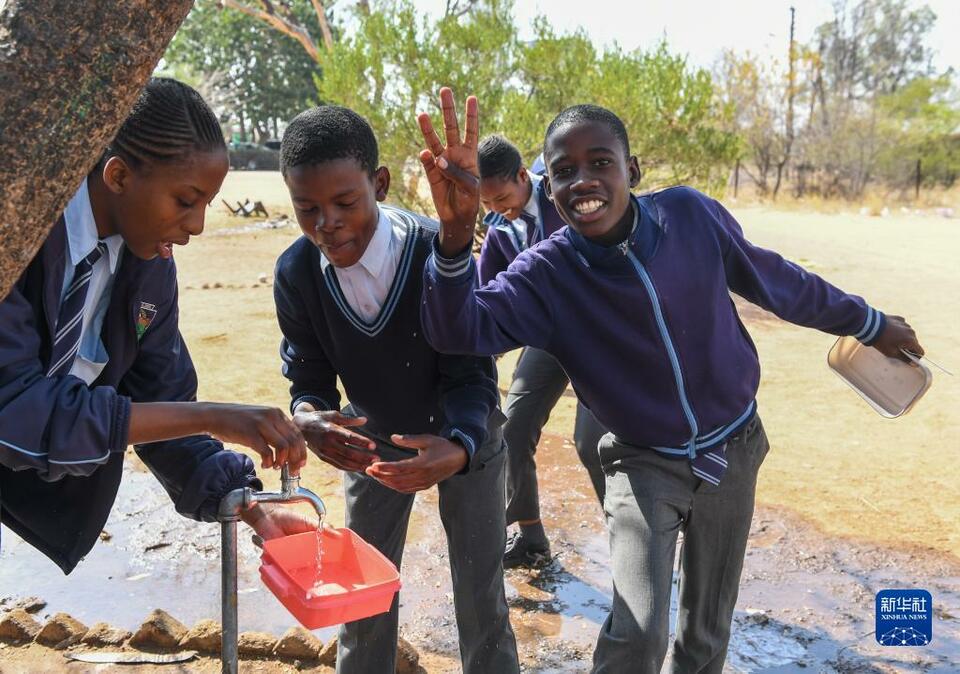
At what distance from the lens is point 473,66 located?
913cm

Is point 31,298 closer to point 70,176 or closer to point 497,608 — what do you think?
point 70,176

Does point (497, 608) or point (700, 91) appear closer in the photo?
point (497, 608)

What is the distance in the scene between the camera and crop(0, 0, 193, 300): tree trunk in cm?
140

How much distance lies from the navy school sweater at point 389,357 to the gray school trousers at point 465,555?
0.12 meters

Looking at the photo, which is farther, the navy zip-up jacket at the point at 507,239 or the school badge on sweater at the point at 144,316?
the navy zip-up jacket at the point at 507,239

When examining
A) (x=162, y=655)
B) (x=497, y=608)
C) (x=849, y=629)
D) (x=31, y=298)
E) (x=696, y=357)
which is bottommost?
(x=849, y=629)

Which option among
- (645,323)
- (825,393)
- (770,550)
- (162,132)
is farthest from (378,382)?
(825,393)

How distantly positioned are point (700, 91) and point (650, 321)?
24.2 ft

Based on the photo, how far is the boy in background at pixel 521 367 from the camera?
3693 millimetres

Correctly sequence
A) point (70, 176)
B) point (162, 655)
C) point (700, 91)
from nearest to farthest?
point (70, 176)
point (162, 655)
point (700, 91)

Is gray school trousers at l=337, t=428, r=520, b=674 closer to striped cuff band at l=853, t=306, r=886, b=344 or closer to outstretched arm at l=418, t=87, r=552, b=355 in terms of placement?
outstretched arm at l=418, t=87, r=552, b=355

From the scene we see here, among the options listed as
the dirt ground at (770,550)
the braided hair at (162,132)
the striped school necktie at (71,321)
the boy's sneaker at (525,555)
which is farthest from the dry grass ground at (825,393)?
the braided hair at (162,132)

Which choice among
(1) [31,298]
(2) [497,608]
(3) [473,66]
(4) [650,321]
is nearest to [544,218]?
(4) [650,321]

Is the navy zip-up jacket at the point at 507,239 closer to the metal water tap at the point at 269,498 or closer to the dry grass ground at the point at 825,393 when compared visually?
the dry grass ground at the point at 825,393
